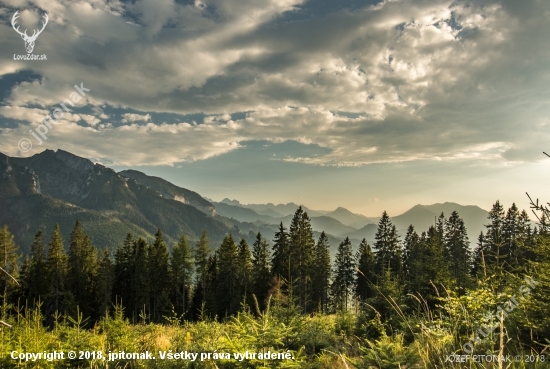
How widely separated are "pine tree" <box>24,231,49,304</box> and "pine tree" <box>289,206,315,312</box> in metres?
36.9

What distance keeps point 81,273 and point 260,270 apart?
28864 mm

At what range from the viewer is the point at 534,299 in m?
6.22

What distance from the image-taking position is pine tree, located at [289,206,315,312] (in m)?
45.0

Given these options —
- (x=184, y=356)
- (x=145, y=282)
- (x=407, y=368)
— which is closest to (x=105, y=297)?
(x=145, y=282)

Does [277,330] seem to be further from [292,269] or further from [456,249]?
[456,249]

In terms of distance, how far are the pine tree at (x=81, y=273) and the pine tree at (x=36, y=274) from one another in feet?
10.1

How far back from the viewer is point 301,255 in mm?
45344

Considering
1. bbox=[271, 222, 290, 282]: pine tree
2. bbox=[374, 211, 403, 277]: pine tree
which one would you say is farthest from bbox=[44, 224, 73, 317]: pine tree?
bbox=[374, 211, 403, 277]: pine tree

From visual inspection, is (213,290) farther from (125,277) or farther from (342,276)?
(342,276)

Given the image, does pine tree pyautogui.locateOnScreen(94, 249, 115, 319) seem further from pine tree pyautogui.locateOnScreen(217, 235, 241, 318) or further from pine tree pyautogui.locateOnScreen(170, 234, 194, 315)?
pine tree pyautogui.locateOnScreen(217, 235, 241, 318)

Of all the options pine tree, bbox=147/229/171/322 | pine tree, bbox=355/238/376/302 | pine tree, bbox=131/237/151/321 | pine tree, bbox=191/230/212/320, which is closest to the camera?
pine tree, bbox=131/237/151/321

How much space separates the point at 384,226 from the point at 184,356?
163 ft

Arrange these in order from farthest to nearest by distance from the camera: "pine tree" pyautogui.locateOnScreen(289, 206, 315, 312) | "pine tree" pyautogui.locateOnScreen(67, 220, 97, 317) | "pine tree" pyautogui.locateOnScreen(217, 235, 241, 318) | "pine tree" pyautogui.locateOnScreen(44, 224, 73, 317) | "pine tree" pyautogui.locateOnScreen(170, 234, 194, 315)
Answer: "pine tree" pyautogui.locateOnScreen(170, 234, 194, 315), "pine tree" pyautogui.locateOnScreen(67, 220, 97, 317), "pine tree" pyautogui.locateOnScreen(217, 235, 241, 318), "pine tree" pyautogui.locateOnScreen(289, 206, 315, 312), "pine tree" pyautogui.locateOnScreen(44, 224, 73, 317)

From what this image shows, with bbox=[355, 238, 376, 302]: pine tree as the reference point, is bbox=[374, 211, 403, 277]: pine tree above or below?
above
